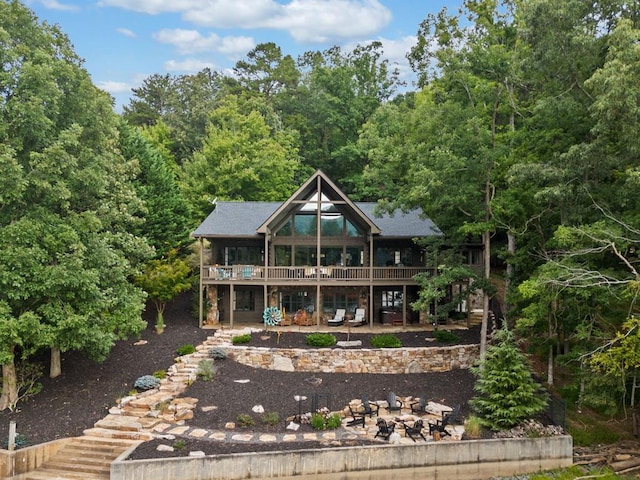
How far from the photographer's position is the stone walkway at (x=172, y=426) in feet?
44.5

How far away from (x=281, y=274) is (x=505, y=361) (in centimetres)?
1156

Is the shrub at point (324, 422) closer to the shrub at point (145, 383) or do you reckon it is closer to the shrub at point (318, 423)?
the shrub at point (318, 423)

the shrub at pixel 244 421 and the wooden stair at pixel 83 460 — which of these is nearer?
the wooden stair at pixel 83 460

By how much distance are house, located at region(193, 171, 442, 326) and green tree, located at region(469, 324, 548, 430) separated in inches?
329

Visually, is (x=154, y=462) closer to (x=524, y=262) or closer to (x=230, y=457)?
(x=230, y=457)

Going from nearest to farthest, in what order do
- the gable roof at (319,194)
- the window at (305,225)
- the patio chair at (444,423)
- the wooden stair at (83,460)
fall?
the wooden stair at (83,460) → the patio chair at (444,423) → the gable roof at (319,194) → the window at (305,225)

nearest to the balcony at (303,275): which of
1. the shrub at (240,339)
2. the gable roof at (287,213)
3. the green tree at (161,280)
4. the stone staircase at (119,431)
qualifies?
the green tree at (161,280)

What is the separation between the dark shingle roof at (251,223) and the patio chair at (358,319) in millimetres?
3948

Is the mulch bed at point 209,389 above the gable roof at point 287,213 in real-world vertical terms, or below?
below

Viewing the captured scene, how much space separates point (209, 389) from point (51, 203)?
8.02m

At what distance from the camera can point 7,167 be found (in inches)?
536

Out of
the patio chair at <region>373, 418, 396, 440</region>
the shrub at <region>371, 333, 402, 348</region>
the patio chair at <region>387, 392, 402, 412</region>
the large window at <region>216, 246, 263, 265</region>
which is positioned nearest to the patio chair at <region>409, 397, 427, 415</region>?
the patio chair at <region>387, 392, 402, 412</region>

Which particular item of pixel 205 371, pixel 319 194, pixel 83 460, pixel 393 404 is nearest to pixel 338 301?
pixel 319 194

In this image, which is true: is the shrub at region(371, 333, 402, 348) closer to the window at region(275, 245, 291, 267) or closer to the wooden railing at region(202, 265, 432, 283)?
the wooden railing at region(202, 265, 432, 283)
